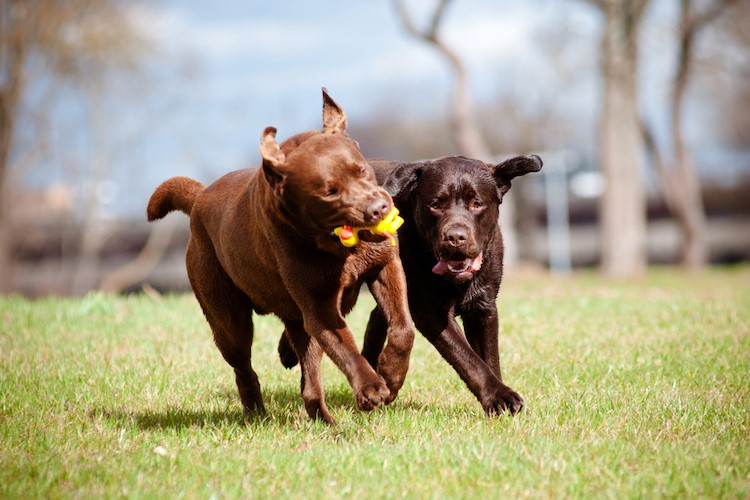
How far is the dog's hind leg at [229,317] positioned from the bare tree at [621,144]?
13765 millimetres

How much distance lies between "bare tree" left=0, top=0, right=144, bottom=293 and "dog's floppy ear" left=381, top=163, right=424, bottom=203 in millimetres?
19176

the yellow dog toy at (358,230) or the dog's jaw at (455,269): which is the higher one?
the yellow dog toy at (358,230)

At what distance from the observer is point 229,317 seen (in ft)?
17.1

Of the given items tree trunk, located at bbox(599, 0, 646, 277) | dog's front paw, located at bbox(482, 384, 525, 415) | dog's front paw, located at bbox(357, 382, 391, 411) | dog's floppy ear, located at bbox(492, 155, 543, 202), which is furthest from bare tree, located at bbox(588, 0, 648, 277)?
dog's front paw, located at bbox(357, 382, 391, 411)

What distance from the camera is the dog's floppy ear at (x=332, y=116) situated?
4.58m

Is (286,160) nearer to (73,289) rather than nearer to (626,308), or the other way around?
(626,308)

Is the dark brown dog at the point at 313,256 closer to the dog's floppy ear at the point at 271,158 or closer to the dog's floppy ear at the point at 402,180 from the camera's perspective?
the dog's floppy ear at the point at 271,158

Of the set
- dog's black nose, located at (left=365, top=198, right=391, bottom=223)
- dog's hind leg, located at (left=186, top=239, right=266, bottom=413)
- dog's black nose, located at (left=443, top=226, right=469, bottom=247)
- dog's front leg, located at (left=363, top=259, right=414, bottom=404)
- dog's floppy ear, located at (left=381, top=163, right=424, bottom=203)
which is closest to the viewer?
dog's black nose, located at (left=365, top=198, right=391, bottom=223)

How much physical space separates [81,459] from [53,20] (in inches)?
795

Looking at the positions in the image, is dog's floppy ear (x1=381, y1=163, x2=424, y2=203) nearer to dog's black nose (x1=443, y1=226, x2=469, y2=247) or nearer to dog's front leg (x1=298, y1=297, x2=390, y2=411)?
→ dog's black nose (x1=443, y1=226, x2=469, y2=247)

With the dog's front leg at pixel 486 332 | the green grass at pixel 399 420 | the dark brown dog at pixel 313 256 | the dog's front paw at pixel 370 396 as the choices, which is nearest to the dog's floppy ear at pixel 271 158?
the dark brown dog at pixel 313 256

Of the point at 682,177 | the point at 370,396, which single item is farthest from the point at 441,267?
the point at 682,177

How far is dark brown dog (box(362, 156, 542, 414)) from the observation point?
15.7 feet

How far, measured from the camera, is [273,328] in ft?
27.2
